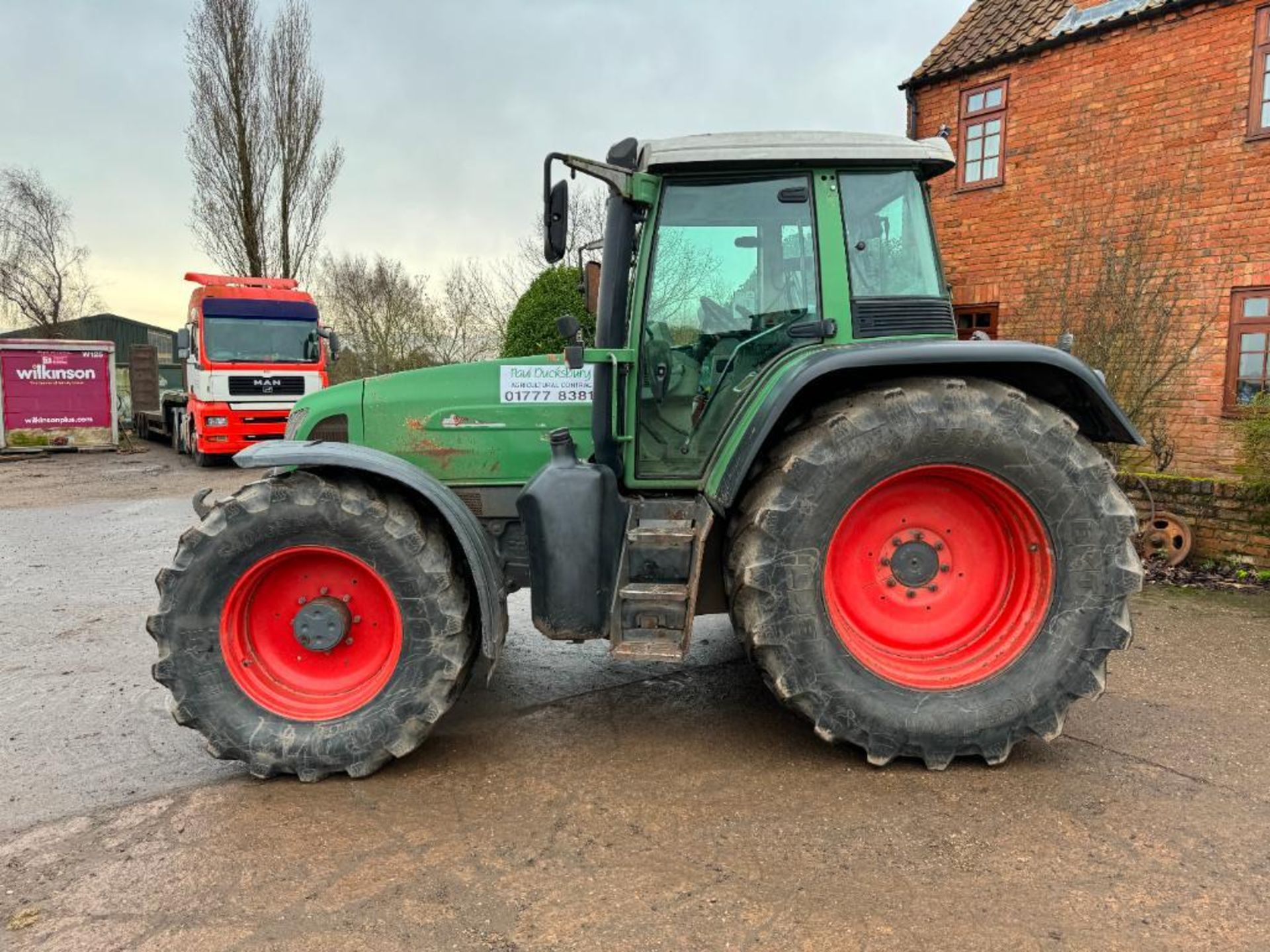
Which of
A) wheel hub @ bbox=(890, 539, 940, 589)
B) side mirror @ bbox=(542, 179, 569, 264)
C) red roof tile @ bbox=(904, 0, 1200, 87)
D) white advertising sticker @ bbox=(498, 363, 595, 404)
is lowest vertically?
wheel hub @ bbox=(890, 539, 940, 589)

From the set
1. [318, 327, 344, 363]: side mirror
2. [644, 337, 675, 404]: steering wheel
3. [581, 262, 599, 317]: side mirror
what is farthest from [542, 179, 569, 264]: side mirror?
[318, 327, 344, 363]: side mirror

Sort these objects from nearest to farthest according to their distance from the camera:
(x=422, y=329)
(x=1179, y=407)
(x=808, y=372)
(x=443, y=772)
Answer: (x=808, y=372)
(x=443, y=772)
(x=1179, y=407)
(x=422, y=329)

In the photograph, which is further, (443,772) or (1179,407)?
(1179,407)

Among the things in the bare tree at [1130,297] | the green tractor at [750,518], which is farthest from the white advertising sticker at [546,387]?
the bare tree at [1130,297]

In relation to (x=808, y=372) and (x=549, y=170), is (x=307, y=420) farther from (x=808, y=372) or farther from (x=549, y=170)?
(x=808, y=372)

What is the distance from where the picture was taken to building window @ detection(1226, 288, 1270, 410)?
316 inches

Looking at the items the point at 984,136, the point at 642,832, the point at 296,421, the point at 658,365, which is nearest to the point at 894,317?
the point at 658,365

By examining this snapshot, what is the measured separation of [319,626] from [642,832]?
4.37 ft

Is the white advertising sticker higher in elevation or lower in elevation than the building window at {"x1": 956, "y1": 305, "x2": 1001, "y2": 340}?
lower

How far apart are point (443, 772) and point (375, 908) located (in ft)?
2.55

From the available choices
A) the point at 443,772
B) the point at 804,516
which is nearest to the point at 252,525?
the point at 443,772

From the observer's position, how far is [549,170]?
282cm

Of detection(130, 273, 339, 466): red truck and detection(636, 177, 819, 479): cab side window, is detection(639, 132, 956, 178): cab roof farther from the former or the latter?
detection(130, 273, 339, 466): red truck

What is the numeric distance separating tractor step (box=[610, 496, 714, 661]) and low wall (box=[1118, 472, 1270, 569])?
4589mm
